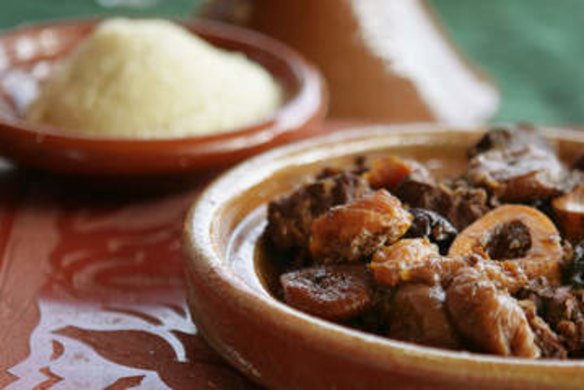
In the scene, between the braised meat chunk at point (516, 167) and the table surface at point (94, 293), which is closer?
the table surface at point (94, 293)

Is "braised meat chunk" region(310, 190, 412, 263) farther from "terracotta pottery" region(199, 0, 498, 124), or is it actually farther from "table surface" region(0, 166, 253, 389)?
"terracotta pottery" region(199, 0, 498, 124)

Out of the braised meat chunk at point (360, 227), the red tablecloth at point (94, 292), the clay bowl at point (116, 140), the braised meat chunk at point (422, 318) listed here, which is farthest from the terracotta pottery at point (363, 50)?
the braised meat chunk at point (422, 318)

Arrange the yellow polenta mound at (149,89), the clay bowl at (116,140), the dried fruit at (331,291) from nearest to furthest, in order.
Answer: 1. the dried fruit at (331,291)
2. the clay bowl at (116,140)
3. the yellow polenta mound at (149,89)

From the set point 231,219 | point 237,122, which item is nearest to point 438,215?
point 231,219

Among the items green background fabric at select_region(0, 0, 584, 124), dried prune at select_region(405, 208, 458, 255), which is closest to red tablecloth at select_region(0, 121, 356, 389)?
dried prune at select_region(405, 208, 458, 255)

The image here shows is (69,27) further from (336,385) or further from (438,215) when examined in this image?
(336,385)

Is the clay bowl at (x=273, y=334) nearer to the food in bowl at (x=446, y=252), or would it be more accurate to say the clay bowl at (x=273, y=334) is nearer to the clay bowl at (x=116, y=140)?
the food in bowl at (x=446, y=252)
